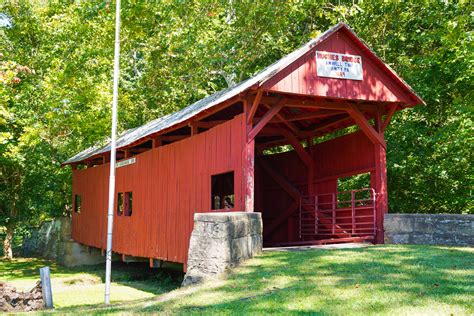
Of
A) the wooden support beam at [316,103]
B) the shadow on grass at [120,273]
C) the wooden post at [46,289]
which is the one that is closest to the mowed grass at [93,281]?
the shadow on grass at [120,273]

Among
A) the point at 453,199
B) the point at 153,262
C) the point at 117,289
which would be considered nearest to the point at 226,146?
the point at 153,262

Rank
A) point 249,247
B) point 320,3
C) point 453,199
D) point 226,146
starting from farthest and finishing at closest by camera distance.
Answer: point 320,3 < point 453,199 < point 226,146 < point 249,247

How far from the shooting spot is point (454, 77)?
17141 mm

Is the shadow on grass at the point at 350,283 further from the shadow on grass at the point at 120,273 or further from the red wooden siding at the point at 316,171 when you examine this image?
the shadow on grass at the point at 120,273

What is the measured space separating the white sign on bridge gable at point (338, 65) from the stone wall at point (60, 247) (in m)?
14.9

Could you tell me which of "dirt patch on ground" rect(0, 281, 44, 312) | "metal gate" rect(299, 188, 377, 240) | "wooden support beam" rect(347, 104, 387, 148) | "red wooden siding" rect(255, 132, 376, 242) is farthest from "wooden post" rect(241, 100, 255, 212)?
"dirt patch on ground" rect(0, 281, 44, 312)

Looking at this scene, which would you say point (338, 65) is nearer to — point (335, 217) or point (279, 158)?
point (335, 217)

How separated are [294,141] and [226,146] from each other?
421 centimetres

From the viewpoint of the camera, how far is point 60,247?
23.2 meters

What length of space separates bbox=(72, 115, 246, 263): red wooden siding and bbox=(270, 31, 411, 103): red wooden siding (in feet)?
4.36

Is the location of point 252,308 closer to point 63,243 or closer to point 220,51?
point 220,51

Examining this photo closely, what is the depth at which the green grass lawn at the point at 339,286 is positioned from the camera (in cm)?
591

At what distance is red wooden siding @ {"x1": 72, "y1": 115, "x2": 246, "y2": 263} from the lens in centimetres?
1148

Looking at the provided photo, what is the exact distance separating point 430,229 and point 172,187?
21.8 feet
